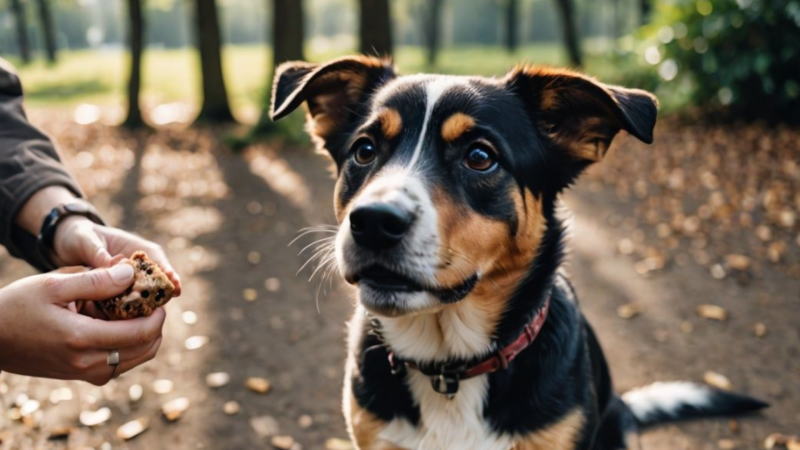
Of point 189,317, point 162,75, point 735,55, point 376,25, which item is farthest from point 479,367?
point 162,75

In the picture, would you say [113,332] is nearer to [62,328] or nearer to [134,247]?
[62,328]

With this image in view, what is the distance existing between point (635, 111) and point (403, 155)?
95cm

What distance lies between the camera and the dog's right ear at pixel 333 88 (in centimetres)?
301

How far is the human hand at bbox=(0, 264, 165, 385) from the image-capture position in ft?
6.28

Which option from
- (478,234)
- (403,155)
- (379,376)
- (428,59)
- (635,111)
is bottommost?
(428,59)

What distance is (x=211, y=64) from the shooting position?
14578 mm

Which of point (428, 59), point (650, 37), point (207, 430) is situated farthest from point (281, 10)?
point (428, 59)

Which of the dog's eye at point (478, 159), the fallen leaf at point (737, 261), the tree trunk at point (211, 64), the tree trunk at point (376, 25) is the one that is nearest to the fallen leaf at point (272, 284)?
the dog's eye at point (478, 159)

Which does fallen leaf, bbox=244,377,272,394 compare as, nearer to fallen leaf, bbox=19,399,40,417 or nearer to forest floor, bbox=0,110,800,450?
forest floor, bbox=0,110,800,450

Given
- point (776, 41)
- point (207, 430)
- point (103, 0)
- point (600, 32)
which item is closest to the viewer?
point (207, 430)

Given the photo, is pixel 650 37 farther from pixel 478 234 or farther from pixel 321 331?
pixel 478 234

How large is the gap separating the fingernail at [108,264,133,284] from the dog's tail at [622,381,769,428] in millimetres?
2999

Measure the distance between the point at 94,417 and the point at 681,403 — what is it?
12.1 feet

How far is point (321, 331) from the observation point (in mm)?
5445
